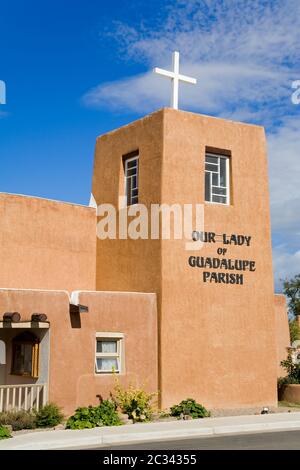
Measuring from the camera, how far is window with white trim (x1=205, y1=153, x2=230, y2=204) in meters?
19.9

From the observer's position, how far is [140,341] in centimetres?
1789

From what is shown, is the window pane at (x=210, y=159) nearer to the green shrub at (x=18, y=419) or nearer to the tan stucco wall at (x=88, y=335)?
the tan stucco wall at (x=88, y=335)

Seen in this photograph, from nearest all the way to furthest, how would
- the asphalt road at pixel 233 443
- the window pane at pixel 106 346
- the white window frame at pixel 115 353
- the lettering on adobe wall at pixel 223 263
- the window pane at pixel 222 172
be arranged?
the asphalt road at pixel 233 443 → the white window frame at pixel 115 353 → the window pane at pixel 106 346 → the lettering on adobe wall at pixel 223 263 → the window pane at pixel 222 172

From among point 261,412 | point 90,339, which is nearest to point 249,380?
point 261,412

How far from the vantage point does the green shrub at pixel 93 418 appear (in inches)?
578

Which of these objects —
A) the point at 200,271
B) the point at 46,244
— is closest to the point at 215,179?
the point at 200,271

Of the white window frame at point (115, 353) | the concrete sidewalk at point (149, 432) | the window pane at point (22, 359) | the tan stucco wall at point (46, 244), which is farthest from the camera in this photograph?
the tan stucco wall at point (46, 244)

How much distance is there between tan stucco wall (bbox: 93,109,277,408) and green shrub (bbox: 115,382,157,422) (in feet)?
3.38

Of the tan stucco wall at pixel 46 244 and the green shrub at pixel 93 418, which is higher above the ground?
the tan stucco wall at pixel 46 244

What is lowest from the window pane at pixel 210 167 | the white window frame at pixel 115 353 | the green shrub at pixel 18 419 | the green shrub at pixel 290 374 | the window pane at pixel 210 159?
the green shrub at pixel 18 419

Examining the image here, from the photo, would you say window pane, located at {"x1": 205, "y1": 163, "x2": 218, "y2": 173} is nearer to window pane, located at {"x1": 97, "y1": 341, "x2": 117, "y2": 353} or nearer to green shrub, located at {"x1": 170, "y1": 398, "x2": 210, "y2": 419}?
window pane, located at {"x1": 97, "y1": 341, "x2": 117, "y2": 353}

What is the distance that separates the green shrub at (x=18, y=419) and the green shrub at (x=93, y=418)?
36.8 inches

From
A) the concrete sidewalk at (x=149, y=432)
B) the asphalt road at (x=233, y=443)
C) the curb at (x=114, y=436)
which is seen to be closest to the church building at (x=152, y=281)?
the concrete sidewalk at (x=149, y=432)

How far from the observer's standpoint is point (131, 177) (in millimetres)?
20594
